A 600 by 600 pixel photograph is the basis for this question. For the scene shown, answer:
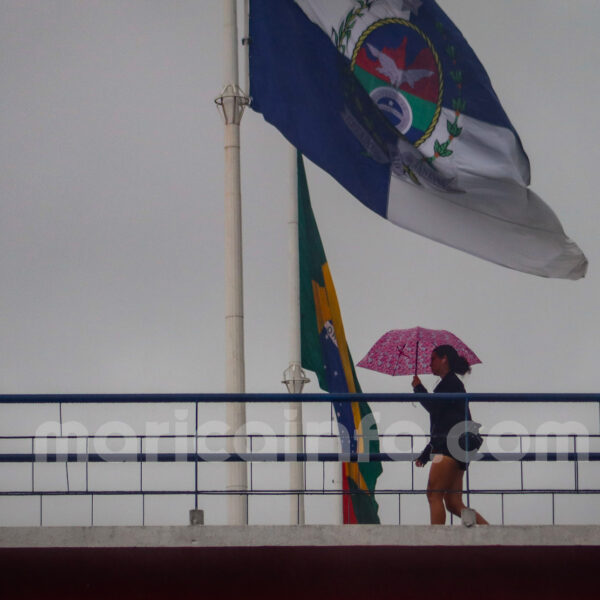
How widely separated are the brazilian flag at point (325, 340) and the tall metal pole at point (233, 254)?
16.1ft

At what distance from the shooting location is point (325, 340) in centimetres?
2219

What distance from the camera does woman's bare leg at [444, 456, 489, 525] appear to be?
12211mm

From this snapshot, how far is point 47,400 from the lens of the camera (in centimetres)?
1160

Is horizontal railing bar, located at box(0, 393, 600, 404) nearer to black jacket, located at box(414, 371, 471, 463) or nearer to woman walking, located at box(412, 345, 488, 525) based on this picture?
woman walking, located at box(412, 345, 488, 525)

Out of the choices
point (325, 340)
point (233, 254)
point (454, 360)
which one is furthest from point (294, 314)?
point (454, 360)

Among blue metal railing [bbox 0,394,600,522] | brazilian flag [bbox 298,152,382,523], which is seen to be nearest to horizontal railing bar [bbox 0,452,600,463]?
blue metal railing [bbox 0,394,600,522]

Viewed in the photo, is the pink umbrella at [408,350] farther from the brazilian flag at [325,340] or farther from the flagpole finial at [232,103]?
the brazilian flag at [325,340]

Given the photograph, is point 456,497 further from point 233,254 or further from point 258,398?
point 233,254

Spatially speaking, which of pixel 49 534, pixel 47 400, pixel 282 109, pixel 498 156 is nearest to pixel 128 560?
pixel 49 534

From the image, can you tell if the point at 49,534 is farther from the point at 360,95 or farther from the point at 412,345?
the point at 360,95

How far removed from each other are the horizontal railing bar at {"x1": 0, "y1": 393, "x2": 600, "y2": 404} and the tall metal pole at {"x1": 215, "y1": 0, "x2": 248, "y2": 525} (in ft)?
11.7

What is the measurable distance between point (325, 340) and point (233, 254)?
5.89 m

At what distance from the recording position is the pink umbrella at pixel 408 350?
14664 millimetres

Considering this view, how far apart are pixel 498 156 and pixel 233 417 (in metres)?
4.25
